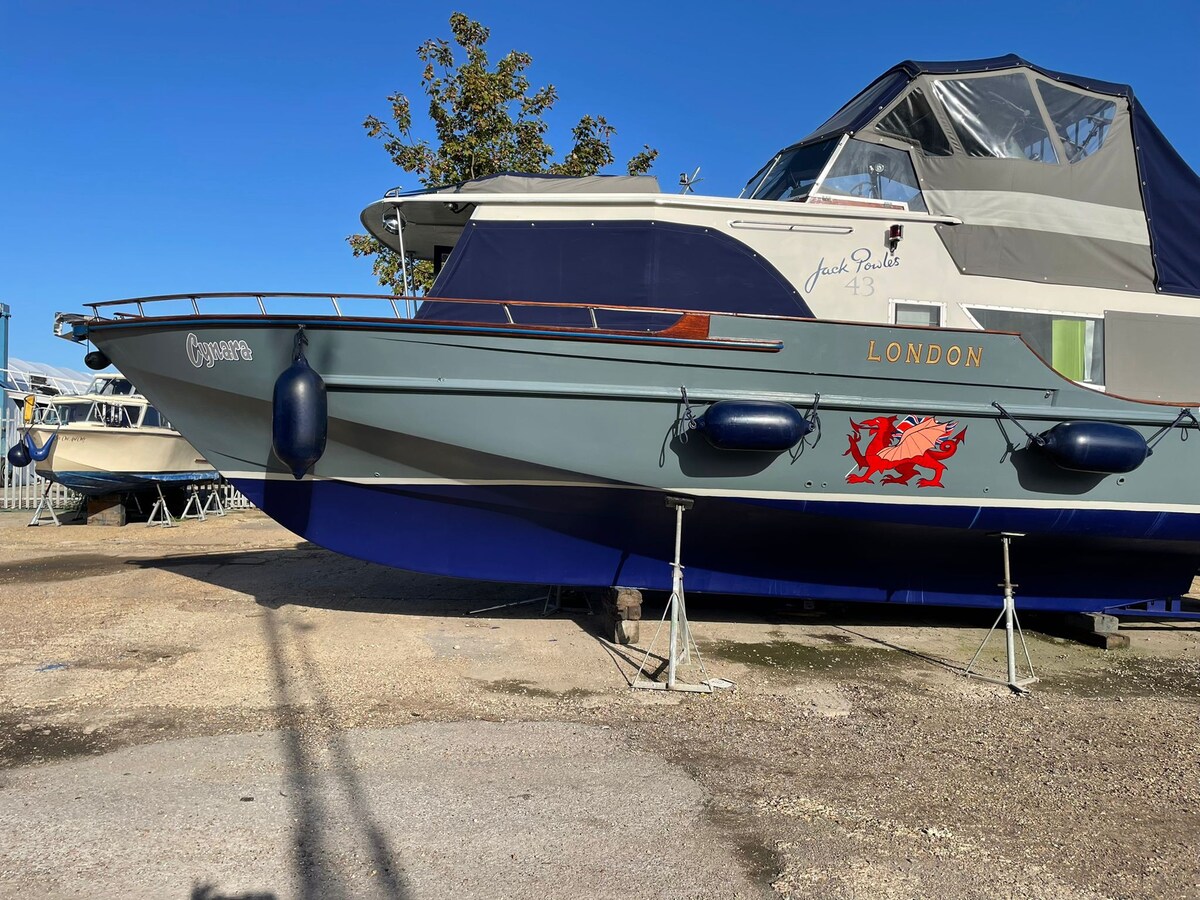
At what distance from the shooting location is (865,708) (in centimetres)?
432

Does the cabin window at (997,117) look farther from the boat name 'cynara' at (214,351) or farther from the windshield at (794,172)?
the boat name 'cynara' at (214,351)

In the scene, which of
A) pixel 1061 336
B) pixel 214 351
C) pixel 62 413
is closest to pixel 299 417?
pixel 214 351

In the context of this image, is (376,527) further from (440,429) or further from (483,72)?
(483,72)

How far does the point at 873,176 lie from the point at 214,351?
4.94 metres

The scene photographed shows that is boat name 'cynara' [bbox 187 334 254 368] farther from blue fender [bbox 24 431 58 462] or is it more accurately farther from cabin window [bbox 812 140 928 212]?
blue fender [bbox 24 431 58 462]

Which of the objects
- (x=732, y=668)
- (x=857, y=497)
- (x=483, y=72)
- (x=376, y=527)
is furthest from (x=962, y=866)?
(x=483, y=72)

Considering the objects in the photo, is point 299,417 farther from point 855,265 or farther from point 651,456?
point 855,265

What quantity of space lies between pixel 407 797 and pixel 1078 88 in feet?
23.3

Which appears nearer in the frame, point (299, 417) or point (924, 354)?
point (299, 417)

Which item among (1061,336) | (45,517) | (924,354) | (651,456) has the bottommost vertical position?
(45,517)

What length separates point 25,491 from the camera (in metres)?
14.4

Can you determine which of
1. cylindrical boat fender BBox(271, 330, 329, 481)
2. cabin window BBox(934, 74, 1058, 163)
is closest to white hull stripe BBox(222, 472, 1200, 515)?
cylindrical boat fender BBox(271, 330, 329, 481)

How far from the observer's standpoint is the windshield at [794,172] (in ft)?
19.9

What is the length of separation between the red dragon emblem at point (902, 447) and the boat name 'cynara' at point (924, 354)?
0.38 m
